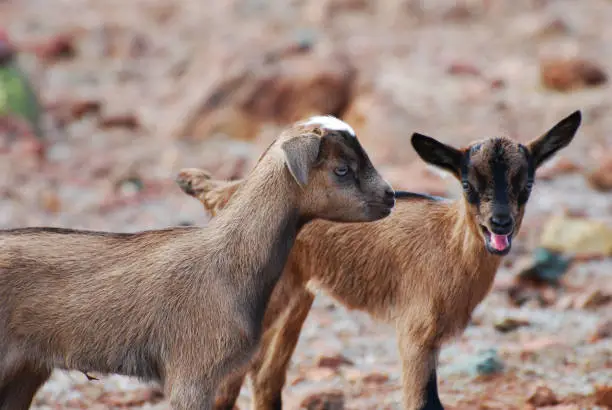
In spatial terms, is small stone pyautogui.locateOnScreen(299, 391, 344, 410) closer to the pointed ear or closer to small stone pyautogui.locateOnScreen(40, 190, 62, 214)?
the pointed ear

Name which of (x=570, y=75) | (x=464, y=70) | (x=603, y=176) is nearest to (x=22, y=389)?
(x=603, y=176)

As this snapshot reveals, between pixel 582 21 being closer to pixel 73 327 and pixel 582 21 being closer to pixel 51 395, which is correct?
pixel 51 395

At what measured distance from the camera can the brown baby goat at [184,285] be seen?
6113 millimetres

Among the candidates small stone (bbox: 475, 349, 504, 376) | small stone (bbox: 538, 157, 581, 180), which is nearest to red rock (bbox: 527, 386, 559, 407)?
small stone (bbox: 475, 349, 504, 376)

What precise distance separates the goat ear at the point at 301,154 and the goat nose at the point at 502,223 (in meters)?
1.15

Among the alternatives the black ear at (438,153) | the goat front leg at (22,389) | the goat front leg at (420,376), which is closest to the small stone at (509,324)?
the goat front leg at (420,376)

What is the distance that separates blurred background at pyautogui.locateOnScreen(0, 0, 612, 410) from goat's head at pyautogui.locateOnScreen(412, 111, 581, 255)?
82.3 inches

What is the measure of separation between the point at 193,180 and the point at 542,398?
2.86 m

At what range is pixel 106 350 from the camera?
617 cm

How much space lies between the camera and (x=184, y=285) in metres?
6.24

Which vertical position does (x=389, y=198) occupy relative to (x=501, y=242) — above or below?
above

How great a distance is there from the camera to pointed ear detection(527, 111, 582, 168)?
23.0 ft

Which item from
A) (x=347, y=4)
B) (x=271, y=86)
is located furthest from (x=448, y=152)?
(x=347, y=4)

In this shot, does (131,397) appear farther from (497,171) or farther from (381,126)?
(381,126)
